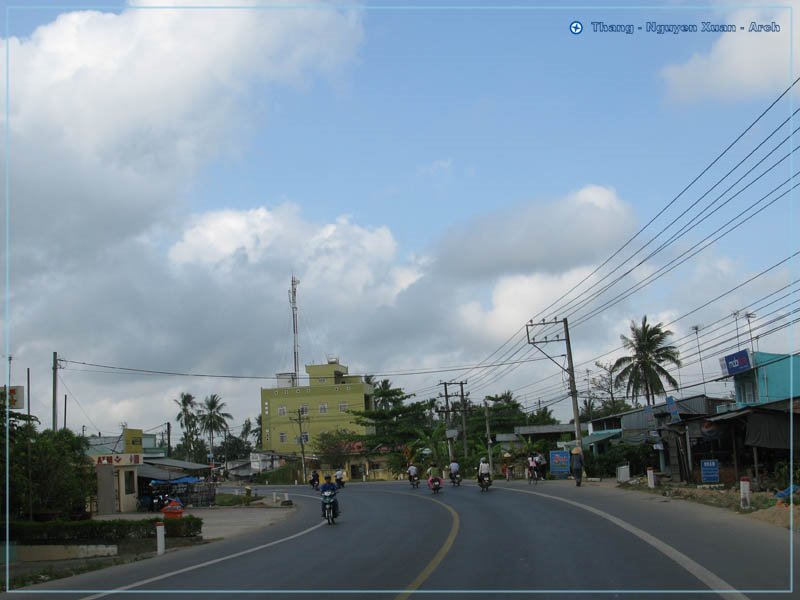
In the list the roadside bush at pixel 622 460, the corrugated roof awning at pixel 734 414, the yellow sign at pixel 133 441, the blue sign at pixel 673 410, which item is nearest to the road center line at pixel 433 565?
the corrugated roof awning at pixel 734 414

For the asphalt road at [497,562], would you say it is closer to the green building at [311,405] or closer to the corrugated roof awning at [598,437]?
the corrugated roof awning at [598,437]

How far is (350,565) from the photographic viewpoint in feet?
45.7

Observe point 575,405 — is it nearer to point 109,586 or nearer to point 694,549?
point 694,549

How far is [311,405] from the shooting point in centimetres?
10181

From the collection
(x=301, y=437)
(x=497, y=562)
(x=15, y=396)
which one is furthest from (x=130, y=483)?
(x=497, y=562)

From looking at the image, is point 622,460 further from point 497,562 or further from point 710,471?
point 497,562

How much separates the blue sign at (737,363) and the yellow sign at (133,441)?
131 feet

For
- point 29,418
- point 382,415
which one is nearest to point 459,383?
point 382,415

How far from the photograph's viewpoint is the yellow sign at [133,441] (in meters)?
56.2

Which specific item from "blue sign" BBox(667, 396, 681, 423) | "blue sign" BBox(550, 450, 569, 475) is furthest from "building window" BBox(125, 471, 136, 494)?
"blue sign" BBox(667, 396, 681, 423)

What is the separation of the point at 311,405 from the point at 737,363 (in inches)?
2821

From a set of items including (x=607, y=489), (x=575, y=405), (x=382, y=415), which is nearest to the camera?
(x=607, y=489)

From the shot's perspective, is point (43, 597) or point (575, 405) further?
point (575, 405)

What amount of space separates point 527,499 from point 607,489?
5.06m
